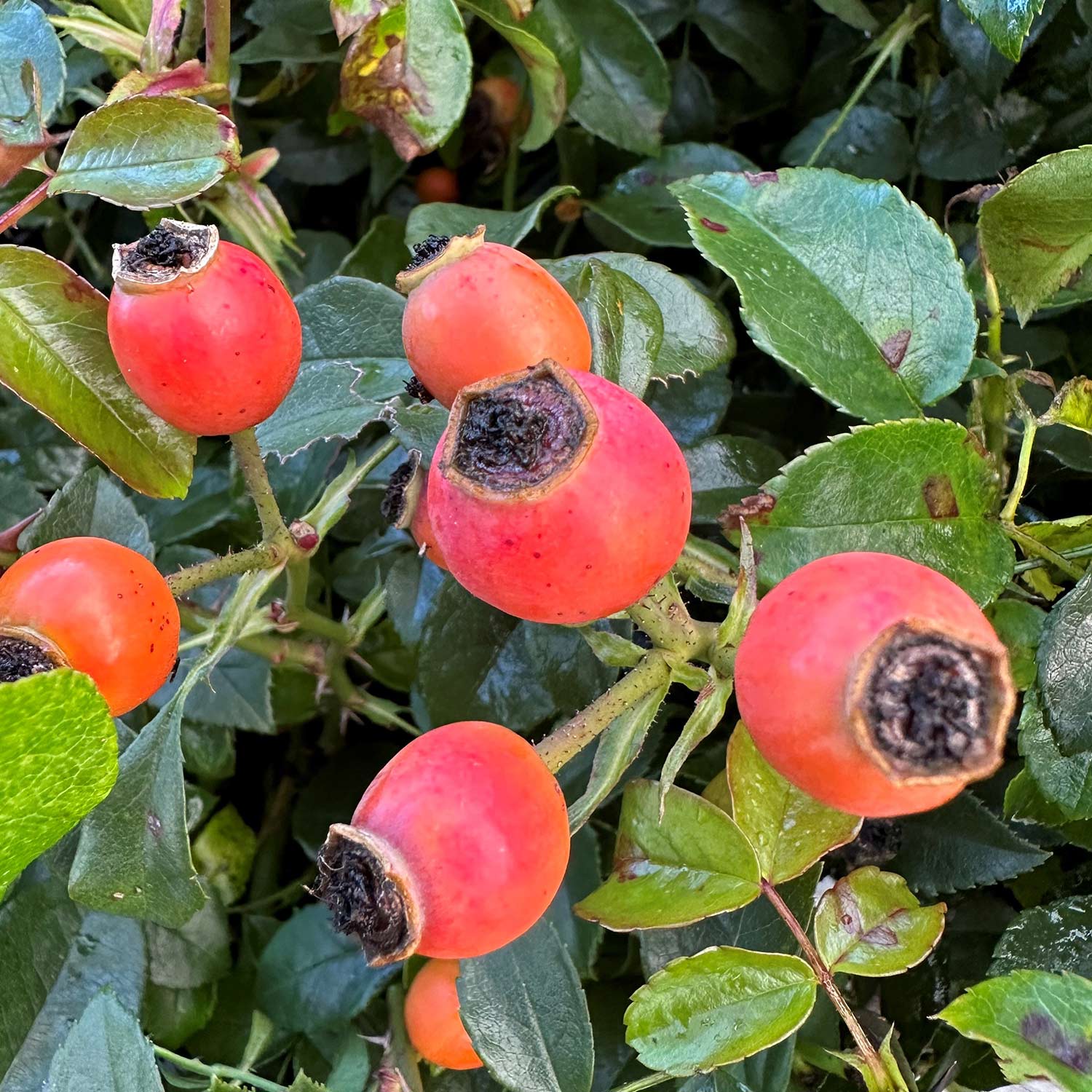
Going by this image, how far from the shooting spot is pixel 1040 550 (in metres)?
1.02

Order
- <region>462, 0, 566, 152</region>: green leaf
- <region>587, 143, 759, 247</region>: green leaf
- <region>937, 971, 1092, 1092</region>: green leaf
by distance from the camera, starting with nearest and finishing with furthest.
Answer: <region>937, 971, 1092, 1092</region>: green leaf
<region>462, 0, 566, 152</region>: green leaf
<region>587, 143, 759, 247</region>: green leaf

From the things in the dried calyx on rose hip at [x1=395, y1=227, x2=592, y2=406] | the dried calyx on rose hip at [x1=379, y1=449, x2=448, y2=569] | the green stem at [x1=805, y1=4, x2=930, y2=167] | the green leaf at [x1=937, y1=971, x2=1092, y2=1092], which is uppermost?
the green stem at [x1=805, y1=4, x2=930, y2=167]

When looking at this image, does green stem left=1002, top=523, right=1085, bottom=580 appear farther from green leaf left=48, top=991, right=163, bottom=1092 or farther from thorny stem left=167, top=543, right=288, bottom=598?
green leaf left=48, top=991, right=163, bottom=1092

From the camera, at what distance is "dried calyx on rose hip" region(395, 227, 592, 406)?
0.86 metres

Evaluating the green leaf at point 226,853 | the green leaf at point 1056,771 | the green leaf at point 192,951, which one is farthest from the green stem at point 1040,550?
the green leaf at point 226,853

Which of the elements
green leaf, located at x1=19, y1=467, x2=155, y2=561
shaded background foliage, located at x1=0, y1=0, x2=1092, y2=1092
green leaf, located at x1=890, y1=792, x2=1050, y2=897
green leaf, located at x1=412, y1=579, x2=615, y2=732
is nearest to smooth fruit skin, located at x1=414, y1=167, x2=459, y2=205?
shaded background foliage, located at x1=0, y1=0, x2=1092, y2=1092

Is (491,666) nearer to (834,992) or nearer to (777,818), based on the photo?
(777,818)

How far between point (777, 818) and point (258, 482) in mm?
693

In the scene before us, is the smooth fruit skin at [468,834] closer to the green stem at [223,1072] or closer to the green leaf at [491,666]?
the green leaf at [491,666]

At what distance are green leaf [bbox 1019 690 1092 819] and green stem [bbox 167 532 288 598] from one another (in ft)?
2.77

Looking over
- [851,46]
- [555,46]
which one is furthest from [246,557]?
[851,46]

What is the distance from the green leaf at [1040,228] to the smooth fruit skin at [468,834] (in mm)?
789

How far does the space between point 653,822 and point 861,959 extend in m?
0.25

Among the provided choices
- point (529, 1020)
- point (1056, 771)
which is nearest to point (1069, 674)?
point (1056, 771)
